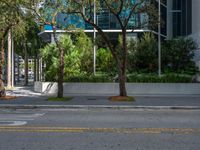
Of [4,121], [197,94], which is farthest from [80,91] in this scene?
[4,121]

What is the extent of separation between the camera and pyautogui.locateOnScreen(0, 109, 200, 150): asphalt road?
7.87m

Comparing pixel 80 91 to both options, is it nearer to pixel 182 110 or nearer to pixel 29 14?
pixel 29 14

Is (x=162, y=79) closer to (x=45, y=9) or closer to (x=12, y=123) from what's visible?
(x=45, y=9)

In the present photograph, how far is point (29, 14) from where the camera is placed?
20.3 metres

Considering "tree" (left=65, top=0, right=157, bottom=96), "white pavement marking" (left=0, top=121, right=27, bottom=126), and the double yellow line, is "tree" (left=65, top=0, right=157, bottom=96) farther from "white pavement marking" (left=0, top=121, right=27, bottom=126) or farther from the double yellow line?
the double yellow line

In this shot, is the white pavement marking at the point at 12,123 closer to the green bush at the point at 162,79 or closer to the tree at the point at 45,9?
the tree at the point at 45,9

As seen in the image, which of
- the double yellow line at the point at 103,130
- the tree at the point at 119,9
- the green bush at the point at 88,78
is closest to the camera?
the double yellow line at the point at 103,130

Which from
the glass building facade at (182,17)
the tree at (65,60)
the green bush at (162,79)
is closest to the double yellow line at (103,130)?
the green bush at (162,79)

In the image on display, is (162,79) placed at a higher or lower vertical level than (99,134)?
higher

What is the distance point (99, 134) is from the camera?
9.34 metres

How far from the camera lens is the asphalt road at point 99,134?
787 cm

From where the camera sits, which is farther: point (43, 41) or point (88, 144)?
point (43, 41)

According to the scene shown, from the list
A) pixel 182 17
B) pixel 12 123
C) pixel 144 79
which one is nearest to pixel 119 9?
pixel 144 79

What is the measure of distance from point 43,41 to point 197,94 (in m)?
26.4
